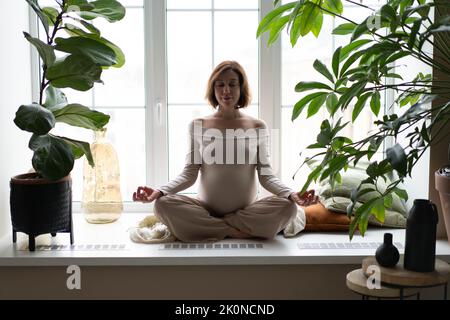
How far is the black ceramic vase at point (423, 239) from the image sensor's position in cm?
221

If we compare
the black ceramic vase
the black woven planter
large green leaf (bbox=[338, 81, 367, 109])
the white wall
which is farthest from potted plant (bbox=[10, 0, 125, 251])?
the black ceramic vase

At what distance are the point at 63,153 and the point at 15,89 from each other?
0.80 metres

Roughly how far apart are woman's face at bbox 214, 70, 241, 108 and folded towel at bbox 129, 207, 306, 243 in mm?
631

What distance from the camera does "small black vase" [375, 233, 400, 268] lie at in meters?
2.26

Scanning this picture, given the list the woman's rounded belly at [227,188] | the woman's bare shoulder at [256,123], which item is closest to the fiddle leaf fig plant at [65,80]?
the woman's rounded belly at [227,188]

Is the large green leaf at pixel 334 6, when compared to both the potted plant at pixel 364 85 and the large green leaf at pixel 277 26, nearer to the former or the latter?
the potted plant at pixel 364 85

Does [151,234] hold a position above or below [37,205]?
below

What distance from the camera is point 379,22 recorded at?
74.8 inches

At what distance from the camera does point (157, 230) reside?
281cm

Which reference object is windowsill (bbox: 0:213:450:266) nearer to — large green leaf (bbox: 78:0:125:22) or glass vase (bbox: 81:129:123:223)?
glass vase (bbox: 81:129:123:223)

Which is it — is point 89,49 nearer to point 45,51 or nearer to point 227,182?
point 45,51

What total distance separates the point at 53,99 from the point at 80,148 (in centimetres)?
24

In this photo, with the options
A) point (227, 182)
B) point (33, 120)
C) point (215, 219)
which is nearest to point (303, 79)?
point (227, 182)
